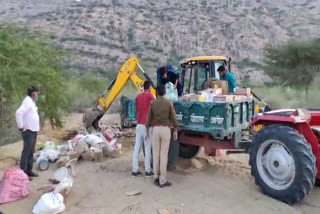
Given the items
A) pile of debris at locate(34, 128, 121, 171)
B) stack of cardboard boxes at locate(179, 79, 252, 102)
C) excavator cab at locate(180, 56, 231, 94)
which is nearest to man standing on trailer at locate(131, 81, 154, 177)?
stack of cardboard boxes at locate(179, 79, 252, 102)

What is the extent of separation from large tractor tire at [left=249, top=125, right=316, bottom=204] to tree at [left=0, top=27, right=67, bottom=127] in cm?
676

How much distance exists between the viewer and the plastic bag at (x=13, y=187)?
6.81 m

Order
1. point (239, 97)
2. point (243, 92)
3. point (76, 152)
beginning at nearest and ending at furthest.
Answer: point (239, 97)
point (243, 92)
point (76, 152)

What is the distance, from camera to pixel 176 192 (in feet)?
22.7

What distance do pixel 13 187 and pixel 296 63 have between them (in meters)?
21.7

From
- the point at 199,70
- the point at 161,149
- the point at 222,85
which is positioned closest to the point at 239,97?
Result: the point at 222,85

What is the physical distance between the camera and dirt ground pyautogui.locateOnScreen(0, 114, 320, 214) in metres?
6.23

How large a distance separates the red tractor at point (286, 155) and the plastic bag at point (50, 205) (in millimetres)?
3064

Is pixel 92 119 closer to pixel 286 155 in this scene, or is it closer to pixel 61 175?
pixel 61 175

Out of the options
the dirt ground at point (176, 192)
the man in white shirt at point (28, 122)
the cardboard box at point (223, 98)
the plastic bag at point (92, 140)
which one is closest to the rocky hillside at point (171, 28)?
the plastic bag at point (92, 140)

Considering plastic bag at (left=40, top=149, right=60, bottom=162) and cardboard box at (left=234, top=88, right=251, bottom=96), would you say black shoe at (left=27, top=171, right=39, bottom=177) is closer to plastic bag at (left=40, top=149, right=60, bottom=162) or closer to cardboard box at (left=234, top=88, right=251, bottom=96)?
plastic bag at (left=40, top=149, right=60, bottom=162)

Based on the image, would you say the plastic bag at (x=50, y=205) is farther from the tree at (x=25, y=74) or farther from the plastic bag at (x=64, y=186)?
the tree at (x=25, y=74)

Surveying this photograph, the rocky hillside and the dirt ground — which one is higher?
the rocky hillside

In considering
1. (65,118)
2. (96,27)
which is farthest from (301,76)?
(96,27)
